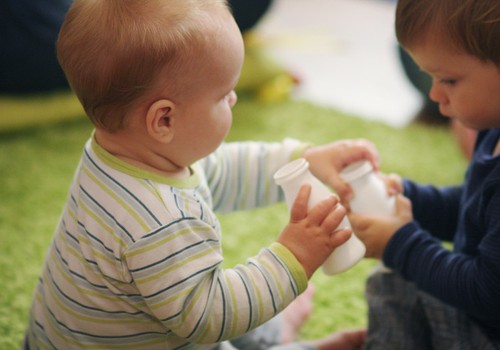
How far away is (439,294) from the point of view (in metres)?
0.82

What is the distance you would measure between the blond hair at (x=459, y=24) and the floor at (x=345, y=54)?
112cm

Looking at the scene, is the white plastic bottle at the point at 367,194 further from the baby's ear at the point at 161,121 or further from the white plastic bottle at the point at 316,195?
the baby's ear at the point at 161,121

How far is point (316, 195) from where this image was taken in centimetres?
77

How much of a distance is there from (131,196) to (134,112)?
0.31 feet

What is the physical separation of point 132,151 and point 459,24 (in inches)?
16.4

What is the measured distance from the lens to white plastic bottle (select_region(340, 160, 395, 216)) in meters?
0.87

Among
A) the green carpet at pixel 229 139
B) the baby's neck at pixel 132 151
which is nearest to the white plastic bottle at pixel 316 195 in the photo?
the baby's neck at pixel 132 151

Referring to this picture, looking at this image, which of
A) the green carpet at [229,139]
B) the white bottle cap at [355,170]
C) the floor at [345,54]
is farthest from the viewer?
the floor at [345,54]

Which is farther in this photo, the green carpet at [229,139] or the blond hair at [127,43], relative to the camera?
the green carpet at [229,139]

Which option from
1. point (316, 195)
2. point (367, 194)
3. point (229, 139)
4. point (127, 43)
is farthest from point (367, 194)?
point (229, 139)

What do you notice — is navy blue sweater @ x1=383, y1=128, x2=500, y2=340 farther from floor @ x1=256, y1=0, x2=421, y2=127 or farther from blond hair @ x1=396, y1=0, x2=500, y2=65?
floor @ x1=256, y1=0, x2=421, y2=127

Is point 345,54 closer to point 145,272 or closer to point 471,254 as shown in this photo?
point 471,254

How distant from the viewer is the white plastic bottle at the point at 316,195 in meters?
0.77

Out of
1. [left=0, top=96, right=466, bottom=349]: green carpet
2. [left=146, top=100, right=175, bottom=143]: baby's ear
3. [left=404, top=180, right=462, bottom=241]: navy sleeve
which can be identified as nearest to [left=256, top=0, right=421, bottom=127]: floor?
[left=0, top=96, right=466, bottom=349]: green carpet
